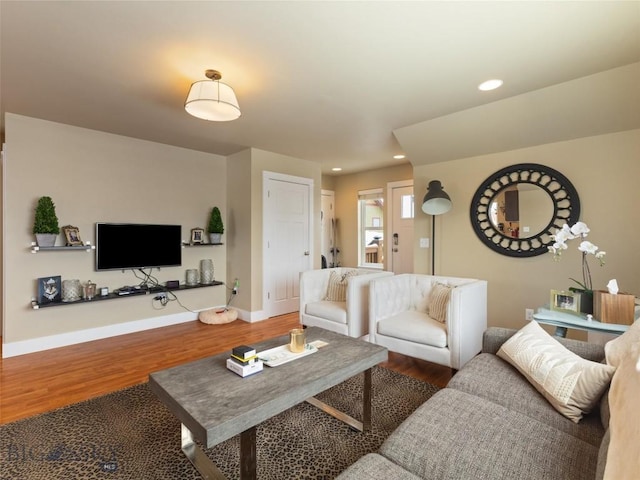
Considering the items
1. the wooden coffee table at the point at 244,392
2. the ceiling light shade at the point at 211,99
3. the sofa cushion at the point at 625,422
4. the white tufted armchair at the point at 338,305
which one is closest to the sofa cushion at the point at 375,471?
the wooden coffee table at the point at 244,392

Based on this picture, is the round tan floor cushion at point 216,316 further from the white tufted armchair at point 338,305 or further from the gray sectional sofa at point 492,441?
the gray sectional sofa at point 492,441

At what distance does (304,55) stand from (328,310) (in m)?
2.26

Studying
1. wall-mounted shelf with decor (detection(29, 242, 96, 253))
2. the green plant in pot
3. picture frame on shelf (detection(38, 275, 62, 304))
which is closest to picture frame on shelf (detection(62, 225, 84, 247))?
wall-mounted shelf with decor (detection(29, 242, 96, 253))

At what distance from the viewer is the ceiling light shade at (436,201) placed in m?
3.63

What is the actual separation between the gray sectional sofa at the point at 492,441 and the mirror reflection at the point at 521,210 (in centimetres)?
213

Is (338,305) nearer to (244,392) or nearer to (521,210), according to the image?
(244,392)

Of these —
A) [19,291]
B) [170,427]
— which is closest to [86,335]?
[19,291]

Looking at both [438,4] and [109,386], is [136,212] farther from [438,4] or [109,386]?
[438,4]

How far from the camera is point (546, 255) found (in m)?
3.28

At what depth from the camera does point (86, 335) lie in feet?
11.7

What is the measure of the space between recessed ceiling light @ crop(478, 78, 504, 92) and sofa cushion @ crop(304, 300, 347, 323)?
2318 mm

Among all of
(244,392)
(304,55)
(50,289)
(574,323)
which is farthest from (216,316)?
(574,323)

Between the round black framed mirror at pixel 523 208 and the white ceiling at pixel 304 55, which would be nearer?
the white ceiling at pixel 304 55

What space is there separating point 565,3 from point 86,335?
5.01 m
